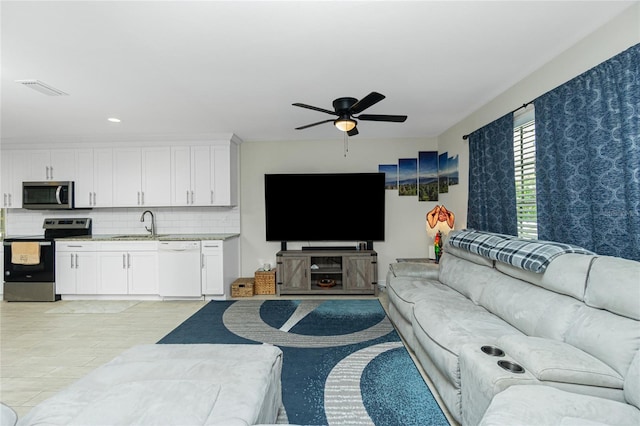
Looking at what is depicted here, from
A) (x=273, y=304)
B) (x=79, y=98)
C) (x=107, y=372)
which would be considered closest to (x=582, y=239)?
(x=107, y=372)

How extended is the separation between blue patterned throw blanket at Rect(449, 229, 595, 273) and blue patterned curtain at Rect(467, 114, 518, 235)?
0.28 metres

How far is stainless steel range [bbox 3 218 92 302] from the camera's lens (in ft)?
14.5

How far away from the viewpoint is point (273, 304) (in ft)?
13.8

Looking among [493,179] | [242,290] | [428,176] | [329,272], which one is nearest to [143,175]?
[242,290]

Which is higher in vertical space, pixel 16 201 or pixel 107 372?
pixel 16 201

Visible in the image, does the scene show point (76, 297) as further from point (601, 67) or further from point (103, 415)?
point (601, 67)

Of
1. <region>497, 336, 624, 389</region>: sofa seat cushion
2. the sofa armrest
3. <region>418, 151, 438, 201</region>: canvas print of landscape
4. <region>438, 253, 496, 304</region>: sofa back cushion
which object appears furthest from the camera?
<region>418, 151, 438, 201</region>: canvas print of landscape

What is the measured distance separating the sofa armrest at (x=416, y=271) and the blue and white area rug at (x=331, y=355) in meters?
0.57

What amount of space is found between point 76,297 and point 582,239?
6.14 metres

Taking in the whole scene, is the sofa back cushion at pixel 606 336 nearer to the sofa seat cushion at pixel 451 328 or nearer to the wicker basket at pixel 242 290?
the sofa seat cushion at pixel 451 328

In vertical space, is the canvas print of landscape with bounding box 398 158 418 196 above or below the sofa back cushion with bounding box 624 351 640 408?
above

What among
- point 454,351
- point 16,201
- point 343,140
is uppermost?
point 343,140

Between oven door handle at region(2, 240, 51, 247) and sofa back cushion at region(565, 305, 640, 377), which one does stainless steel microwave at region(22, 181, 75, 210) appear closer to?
oven door handle at region(2, 240, 51, 247)

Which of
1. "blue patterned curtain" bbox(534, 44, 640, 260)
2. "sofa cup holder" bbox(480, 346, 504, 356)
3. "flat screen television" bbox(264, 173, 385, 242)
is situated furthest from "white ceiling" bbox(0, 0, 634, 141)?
"sofa cup holder" bbox(480, 346, 504, 356)
